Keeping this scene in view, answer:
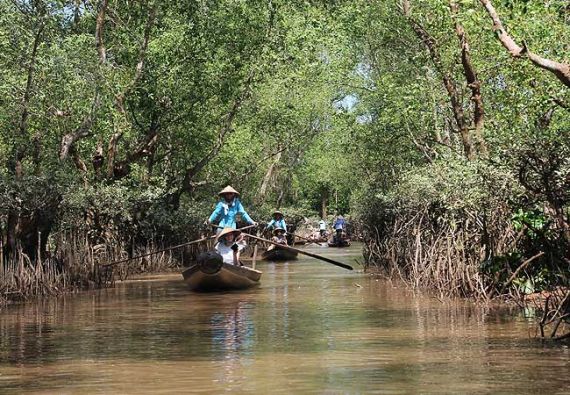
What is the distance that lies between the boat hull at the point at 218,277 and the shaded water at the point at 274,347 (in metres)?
0.65

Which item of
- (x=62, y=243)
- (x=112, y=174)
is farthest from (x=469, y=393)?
(x=112, y=174)

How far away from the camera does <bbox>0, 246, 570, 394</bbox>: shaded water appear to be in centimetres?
755

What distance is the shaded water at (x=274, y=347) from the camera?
7547 millimetres

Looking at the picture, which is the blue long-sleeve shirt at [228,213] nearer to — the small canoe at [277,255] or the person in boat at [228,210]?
the person in boat at [228,210]

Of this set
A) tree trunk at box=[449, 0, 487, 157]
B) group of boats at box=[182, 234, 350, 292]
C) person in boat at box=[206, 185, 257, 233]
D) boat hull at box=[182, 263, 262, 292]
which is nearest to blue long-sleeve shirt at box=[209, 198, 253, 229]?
person in boat at box=[206, 185, 257, 233]

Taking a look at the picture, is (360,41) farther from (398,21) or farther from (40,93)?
(40,93)

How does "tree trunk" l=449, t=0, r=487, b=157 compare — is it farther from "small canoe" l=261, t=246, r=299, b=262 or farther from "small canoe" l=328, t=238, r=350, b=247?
"small canoe" l=328, t=238, r=350, b=247

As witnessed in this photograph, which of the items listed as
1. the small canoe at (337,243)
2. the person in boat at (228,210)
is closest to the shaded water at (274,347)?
the person in boat at (228,210)

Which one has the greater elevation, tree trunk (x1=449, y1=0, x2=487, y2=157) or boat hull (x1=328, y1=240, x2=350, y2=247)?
tree trunk (x1=449, y1=0, x2=487, y2=157)

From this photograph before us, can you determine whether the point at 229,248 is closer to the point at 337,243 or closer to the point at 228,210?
the point at 228,210

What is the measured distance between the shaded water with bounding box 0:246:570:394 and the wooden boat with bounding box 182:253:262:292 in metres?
0.63

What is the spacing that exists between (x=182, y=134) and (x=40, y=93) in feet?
29.6

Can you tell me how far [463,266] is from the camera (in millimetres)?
13711

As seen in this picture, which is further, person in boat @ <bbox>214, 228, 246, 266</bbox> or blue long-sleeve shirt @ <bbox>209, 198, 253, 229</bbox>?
blue long-sleeve shirt @ <bbox>209, 198, 253, 229</bbox>
